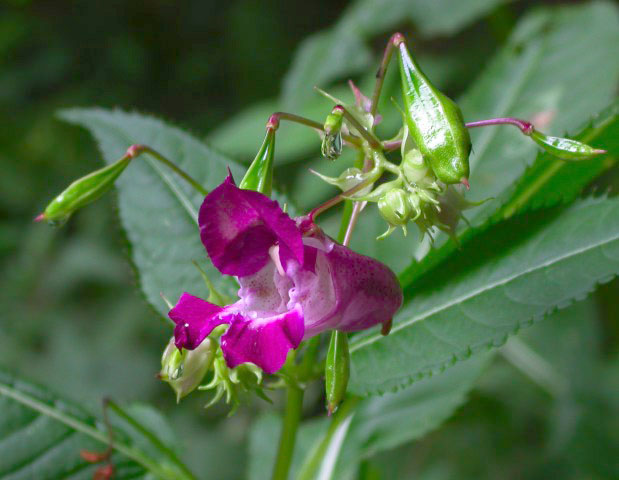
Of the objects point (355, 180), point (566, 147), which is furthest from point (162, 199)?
point (566, 147)

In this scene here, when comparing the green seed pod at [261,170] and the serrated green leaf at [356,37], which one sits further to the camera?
the serrated green leaf at [356,37]

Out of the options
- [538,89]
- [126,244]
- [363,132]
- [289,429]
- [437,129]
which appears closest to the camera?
[437,129]

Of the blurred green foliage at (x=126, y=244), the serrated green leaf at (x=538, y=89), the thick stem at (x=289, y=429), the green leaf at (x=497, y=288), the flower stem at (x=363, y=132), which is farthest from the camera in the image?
the blurred green foliage at (x=126, y=244)

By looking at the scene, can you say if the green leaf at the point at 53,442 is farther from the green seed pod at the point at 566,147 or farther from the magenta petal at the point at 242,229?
the green seed pod at the point at 566,147

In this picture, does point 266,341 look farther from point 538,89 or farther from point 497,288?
point 538,89

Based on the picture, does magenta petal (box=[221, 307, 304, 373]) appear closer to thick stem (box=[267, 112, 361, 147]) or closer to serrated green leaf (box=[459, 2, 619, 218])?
thick stem (box=[267, 112, 361, 147])

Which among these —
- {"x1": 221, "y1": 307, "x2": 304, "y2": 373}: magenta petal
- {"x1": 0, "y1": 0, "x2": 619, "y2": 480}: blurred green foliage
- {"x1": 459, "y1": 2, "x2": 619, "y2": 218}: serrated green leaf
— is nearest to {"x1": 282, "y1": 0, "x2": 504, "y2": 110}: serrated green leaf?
{"x1": 0, "y1": 0, "x2": 619, "y2": 480}: blurred green foliage

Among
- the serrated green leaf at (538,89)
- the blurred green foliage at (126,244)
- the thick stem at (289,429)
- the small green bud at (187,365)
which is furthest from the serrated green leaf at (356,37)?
the small green bud at (187,365)
